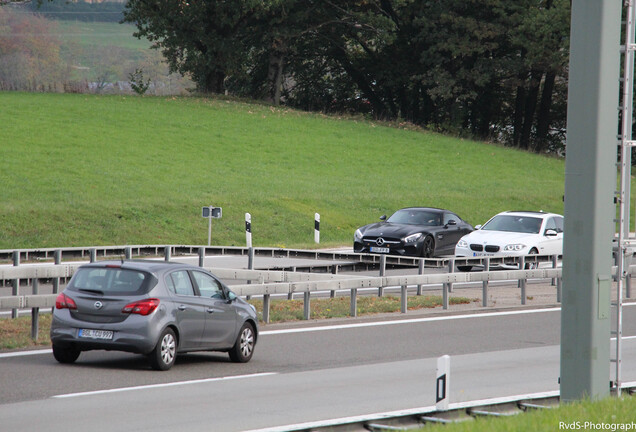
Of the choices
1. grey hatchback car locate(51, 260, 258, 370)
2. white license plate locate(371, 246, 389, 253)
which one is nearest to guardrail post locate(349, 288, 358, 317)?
grey hatchback car locate(51, 260, 258, 370)

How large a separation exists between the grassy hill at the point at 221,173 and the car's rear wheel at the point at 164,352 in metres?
17.0

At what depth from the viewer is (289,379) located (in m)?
12.5

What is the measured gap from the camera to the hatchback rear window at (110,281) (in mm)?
12797

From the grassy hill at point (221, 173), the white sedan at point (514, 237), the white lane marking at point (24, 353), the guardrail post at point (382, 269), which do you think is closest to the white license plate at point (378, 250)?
the white sedan at point (514, 237)

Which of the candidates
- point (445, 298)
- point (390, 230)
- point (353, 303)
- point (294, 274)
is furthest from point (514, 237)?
point (353, 303)

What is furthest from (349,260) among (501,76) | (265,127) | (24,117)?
(501,76)

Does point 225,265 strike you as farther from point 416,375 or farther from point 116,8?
point 116,8

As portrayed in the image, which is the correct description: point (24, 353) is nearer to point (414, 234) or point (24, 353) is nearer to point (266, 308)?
point (266, 308)

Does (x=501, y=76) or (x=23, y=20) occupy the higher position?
(x=23, y=20)

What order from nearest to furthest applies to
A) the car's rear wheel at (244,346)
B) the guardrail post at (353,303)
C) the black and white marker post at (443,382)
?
the black and white marker post at (443,382), the car's rear wheel at (244,346), the guardrail post at (353,303)

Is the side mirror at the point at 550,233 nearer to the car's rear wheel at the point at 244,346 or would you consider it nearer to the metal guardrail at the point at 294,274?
the metal guardrail at the point at 294,274

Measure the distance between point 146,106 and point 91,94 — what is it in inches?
189

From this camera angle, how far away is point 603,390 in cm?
889

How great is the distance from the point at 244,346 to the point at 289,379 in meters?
1.76
